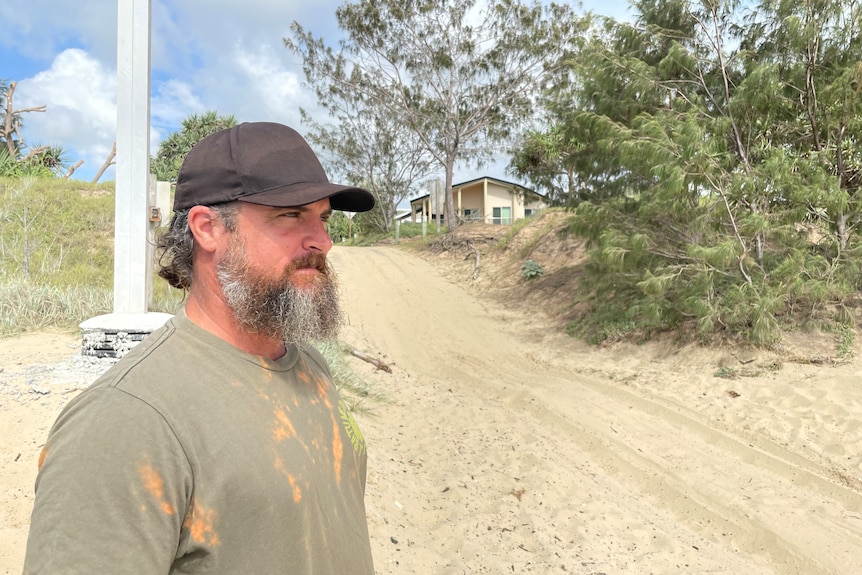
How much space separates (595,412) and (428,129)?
18.1m

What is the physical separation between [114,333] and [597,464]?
4260mm

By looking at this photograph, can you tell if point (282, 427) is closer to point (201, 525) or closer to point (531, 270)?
point (201, 525)

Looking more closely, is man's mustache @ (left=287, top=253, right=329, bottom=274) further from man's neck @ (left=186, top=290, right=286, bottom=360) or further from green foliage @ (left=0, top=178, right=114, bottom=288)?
green foliage @ (left=0, top=178, right=114, bottom=288)

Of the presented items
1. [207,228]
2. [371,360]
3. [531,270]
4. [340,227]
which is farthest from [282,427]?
[340,227]

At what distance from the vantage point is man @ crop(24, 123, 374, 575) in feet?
2.80

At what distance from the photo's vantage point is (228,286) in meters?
1.21

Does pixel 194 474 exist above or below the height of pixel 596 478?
above

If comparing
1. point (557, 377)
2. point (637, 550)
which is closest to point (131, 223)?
point (637, 550)

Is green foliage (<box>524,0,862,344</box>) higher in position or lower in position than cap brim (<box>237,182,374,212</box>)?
higher

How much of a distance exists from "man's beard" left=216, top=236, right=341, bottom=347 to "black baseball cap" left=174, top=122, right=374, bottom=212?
12 centimetres

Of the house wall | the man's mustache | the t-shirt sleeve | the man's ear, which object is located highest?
the house wall

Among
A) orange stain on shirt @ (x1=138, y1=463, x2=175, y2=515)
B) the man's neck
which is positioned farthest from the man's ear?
orange stain on shirt @ (x1=138, y1=463, x2=175, y2=515)

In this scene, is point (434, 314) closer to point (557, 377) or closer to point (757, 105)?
point (557, 377)

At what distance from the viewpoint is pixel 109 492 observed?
2.78 ft
